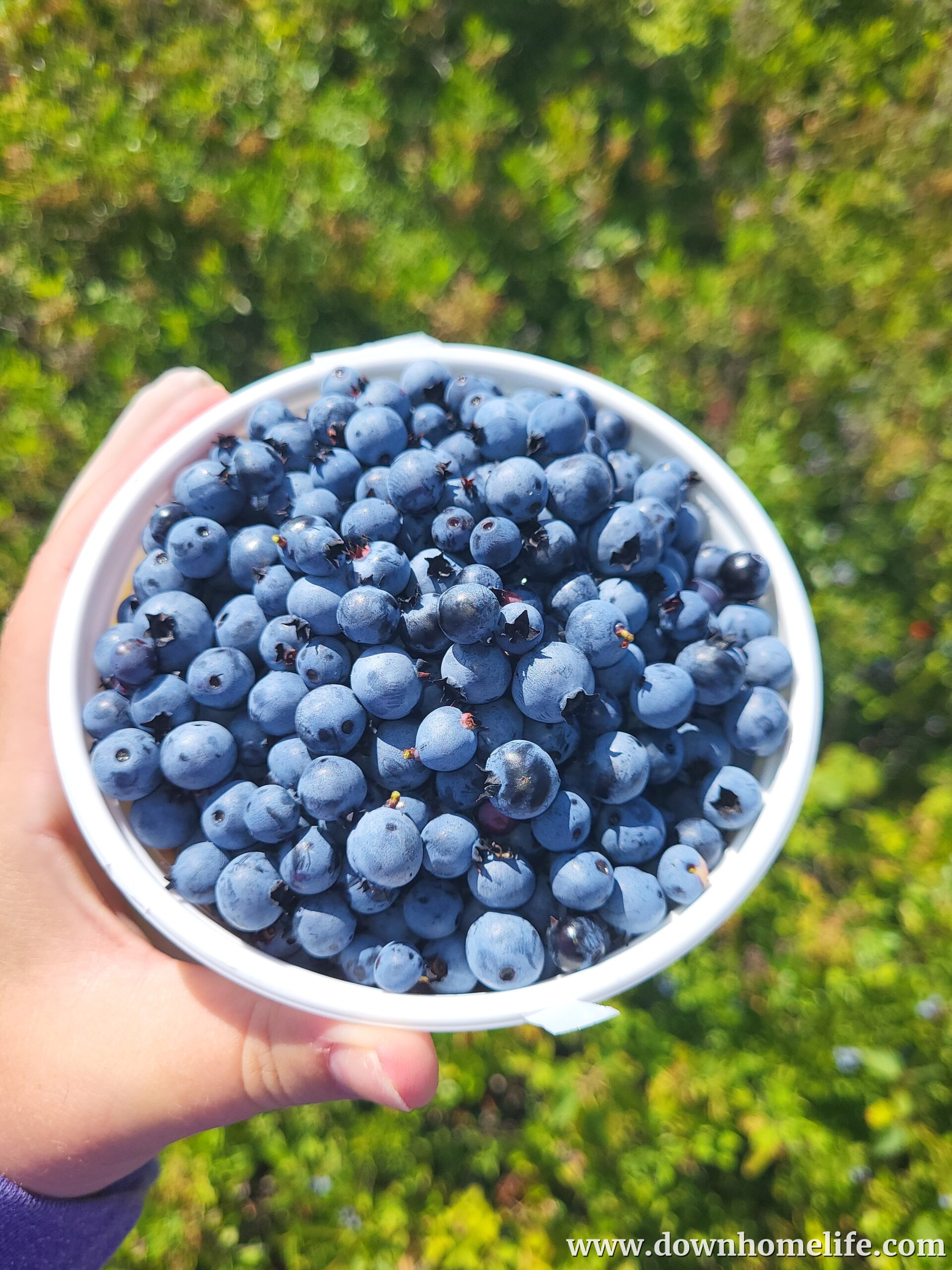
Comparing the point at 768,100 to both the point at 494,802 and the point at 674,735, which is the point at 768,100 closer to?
the point at 674,735

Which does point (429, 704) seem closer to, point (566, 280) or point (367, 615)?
point (367, 615)

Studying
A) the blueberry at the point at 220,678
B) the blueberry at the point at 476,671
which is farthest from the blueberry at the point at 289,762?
the blueberry at the point at 476,671

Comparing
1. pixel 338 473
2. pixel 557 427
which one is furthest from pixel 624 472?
pixel 338 473

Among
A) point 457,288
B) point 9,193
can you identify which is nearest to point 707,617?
point 457,288

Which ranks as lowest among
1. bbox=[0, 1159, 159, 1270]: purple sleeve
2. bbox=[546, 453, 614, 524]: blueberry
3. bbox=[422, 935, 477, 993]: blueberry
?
bbox=[0, 1159, 159, 1270]: purple sleeve

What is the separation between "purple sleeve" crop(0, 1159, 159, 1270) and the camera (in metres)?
1.55

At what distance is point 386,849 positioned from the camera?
3.68 ft

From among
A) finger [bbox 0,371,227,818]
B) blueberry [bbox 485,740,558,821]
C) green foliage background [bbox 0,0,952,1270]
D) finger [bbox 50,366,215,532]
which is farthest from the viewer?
green foliage background [bbox 0,0,952,1270]

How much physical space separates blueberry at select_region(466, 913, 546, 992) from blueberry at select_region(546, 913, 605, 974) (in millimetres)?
28

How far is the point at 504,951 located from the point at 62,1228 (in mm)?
1222

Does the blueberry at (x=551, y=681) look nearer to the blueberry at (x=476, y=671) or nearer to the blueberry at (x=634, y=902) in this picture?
the blueberry at (x=476, y=671)

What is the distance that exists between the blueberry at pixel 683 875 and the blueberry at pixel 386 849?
0.40 m

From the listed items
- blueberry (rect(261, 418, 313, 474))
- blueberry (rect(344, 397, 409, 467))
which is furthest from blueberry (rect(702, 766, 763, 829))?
blueberry (rect(261, 418, 313, 474))

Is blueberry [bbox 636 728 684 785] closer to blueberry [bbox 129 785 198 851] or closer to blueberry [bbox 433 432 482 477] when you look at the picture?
blueberry [bbox 433 432 482 477]
